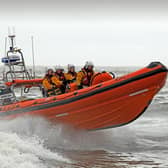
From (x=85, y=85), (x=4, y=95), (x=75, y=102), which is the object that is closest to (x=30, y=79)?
(x=4, y=95)


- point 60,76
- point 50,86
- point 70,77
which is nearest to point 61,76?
point 60,76

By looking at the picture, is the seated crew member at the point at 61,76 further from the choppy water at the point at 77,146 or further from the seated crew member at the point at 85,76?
the choppy water at the point at 77,146

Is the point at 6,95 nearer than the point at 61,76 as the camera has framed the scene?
No

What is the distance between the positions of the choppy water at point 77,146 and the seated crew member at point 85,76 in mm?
892

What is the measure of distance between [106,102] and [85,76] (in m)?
1.05

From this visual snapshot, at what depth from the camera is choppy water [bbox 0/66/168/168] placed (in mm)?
4973

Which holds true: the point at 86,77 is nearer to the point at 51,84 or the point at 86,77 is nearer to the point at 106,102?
the point at 51,84

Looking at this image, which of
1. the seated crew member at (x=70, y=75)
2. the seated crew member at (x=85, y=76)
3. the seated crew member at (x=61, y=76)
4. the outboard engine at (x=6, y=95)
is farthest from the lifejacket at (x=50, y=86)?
the outboard engine at (x=6, y=95)

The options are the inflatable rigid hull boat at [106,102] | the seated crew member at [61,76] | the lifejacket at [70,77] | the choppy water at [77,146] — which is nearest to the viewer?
the choppy water at [77,146]

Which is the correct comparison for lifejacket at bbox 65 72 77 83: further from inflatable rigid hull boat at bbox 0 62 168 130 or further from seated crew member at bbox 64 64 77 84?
inflatable rigid hull boat at bbox 0 62 168 130

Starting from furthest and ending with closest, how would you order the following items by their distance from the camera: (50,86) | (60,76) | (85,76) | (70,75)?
(70,75) → (60,76) → (50,86) → (85,76)

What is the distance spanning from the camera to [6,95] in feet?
26.6

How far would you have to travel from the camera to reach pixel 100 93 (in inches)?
243

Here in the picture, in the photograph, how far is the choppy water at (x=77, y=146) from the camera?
16.3 feet
